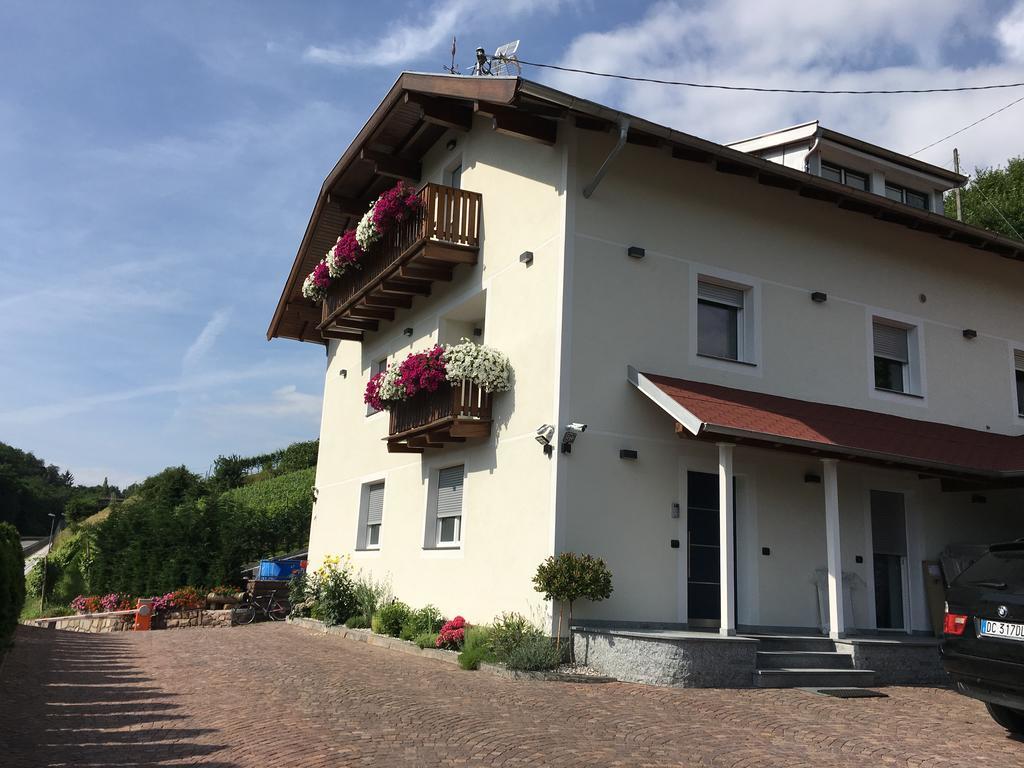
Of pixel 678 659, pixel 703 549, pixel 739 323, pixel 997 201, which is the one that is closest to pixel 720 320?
pixel 739 323

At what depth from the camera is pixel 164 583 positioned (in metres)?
20.1

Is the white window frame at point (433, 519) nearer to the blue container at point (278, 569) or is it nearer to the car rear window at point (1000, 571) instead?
the car rear window at point (1000, 571)

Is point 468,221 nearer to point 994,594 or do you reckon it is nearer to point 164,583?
point 994,594

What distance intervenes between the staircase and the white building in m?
0.41

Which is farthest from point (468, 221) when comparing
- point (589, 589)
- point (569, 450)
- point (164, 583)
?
point (164, 583)

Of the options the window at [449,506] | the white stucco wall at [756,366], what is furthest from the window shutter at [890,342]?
the window at [449,506]

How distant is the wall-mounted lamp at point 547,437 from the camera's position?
10781 mm

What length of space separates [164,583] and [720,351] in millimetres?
14386

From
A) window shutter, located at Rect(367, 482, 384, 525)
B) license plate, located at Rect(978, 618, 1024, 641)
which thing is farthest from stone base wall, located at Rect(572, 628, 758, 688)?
window shutter, located at Rect(367, 482, 384, 525)

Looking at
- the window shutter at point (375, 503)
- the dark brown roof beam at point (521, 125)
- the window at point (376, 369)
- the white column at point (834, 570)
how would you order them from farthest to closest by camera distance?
the window at point (376, 369) < the window shutter at point (375, 503) < the dark brown roof beam at point (521, 125) < the white column at point (834, 570)

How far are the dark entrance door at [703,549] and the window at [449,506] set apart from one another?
368 cm

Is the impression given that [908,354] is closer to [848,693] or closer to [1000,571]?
[848,693]

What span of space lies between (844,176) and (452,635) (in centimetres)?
1227

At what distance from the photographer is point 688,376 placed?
1194 centimetres
